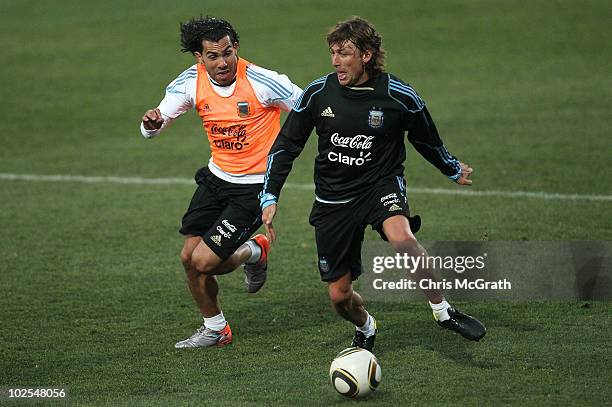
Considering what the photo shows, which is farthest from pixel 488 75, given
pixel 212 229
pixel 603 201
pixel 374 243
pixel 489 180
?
pixel 212 229

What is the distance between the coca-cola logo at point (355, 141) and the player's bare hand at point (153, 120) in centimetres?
158

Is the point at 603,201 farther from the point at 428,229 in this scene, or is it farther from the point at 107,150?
the point at 107,150

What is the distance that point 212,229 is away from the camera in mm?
8633

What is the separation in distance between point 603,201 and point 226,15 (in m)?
16.5

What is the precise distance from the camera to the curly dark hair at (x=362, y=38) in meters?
7.55

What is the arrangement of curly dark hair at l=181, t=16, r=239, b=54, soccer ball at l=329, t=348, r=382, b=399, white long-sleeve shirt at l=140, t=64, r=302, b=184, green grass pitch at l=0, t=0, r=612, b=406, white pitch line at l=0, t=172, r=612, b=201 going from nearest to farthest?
soccer ball at l=329, t=348, r=382, b=399, green grass pitch at l=0, t=0, r=612, b=406, curly dark hair at l=181, t=16, r=239, b=54, white long-sleeve shirt at l=140, t=64, r=302, b=184, white pitch line at l=0, t=172, r=612, b=201

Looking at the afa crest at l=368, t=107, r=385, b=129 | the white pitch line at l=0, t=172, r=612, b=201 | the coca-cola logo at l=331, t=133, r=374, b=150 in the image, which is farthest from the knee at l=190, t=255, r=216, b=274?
the white pitch line at l=0, t=172, r=612, b=201

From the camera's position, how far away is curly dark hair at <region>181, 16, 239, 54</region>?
8531 millimetres

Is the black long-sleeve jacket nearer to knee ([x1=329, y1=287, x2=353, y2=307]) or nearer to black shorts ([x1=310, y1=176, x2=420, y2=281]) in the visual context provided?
black shorts ([x1=310, y1=176, x2=420, y2=281])

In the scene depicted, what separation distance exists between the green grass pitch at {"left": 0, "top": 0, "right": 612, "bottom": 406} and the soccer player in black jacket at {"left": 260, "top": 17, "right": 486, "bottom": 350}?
743 millimetres

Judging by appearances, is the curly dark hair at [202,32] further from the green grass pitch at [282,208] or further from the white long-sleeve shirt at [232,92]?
the green grass pitch at [282,208]

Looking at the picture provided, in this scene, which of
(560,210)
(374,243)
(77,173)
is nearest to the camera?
(374,243)

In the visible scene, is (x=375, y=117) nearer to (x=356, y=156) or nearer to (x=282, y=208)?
(x=356, y=156)

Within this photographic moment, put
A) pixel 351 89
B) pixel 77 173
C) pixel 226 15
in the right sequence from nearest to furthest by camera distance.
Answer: pixel 351 89 → pixel 77 173 → pixel 226 15
